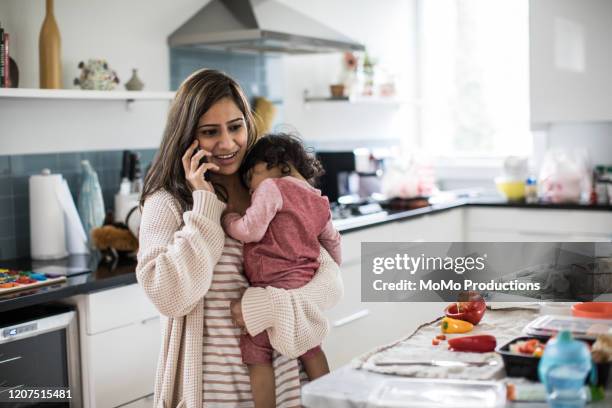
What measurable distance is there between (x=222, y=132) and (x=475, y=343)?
865 mm

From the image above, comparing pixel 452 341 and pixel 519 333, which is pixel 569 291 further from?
pixel 452 341

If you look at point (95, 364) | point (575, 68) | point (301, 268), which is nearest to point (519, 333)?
point (301, 268)

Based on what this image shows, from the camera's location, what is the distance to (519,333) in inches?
80.5

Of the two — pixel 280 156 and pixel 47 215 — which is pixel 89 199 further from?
pixel 280 156

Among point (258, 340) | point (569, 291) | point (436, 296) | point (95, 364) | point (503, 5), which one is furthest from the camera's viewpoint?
point (503, 5)

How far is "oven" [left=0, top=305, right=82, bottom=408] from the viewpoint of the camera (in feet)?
8.57

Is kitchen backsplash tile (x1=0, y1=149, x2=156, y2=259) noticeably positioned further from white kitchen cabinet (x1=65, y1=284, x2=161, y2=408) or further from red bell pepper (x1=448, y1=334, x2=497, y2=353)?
red bell pepper (x1=448, y1=334, x2=497, y2=353)

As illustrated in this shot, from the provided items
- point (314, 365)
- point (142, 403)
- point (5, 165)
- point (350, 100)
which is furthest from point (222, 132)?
point (350, 100)

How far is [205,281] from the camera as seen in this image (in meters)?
2.14

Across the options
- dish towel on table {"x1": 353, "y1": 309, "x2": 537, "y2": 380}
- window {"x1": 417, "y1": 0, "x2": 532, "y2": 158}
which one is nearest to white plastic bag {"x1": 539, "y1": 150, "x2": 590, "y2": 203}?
window {"x1": 417, "y1": 0, "x2": 532, "y2": 158}

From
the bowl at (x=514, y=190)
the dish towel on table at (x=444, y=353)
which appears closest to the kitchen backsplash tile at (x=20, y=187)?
the dish towel on table at (x=444, y=353)

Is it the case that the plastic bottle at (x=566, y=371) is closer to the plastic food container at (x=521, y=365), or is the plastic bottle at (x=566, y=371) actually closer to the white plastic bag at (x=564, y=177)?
the plastic food container at (x=521, y=365)

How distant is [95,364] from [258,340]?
0.91m

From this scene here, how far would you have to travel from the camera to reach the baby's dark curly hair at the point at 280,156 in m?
2.34
